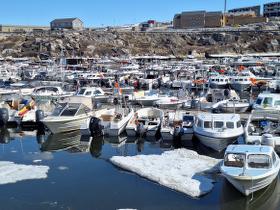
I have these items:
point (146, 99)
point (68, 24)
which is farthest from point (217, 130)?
point (68, 24)

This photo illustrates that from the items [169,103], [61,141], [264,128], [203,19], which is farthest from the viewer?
[203,19]

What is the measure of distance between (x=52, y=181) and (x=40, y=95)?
2444 centimetres

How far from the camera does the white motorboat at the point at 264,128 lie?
82.4 ft

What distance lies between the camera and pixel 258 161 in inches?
798

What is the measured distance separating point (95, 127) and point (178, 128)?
19.7ft

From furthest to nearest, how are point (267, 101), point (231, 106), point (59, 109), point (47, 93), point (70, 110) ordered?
point (47, 93)
point (231, 106)
point (59, 109)
point (267, 101)
point (70, 110)

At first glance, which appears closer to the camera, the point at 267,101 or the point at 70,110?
the point at 70,110

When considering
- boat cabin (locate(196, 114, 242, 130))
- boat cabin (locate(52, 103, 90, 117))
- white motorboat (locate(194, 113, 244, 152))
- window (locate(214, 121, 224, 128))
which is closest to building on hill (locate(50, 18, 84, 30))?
boat cabin (locate(52, 103, 90, 117))

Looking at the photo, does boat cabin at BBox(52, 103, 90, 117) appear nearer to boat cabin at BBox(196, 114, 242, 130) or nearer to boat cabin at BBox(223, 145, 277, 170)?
boat cabin at BBox(196, 114, 242, 130)

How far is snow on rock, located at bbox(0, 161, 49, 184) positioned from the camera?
21.9 m

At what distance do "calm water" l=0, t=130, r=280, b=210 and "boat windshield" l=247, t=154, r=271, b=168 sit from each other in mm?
1164

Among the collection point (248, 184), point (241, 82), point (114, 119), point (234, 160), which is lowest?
point (248, 184)

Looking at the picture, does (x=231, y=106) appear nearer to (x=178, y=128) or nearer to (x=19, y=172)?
(x=178, y=128)

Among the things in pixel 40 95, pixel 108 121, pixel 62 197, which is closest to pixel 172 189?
pixel 62 197
